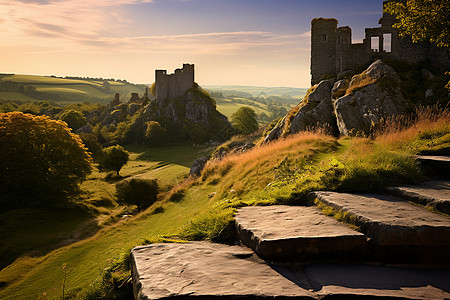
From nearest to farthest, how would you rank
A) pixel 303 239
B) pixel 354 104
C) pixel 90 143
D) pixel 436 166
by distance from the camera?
pixel 303 239 → pixel 436 166 → pixel 354 104 → pixel 90 143

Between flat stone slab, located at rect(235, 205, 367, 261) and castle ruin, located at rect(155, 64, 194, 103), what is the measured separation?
108 meters

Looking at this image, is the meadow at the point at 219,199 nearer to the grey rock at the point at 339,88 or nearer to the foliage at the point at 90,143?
the grey rock at the point at 339,88

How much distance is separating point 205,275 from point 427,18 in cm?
1328

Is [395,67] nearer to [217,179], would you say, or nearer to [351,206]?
[217,179]

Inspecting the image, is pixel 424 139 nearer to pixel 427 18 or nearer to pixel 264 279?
pixel 427 18

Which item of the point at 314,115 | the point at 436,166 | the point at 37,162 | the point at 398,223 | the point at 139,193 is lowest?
the point at 139,193

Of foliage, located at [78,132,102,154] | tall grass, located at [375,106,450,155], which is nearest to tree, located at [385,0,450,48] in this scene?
tall grass, located at [375,106,450,155]

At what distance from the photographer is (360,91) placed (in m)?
23.8

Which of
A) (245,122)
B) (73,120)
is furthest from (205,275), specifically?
(73,120)

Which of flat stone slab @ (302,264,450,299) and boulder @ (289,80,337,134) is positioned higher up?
boulder @ (289,80,337,134)

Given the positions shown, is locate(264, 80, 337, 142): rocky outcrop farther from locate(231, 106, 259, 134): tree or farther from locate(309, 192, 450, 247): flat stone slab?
locate(231, 106, 259, 134): tree

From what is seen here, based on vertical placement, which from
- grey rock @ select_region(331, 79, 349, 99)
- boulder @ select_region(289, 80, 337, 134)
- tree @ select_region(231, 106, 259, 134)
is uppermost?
grey rock @ select_region(331, 79, 349, 99)

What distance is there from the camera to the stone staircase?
3936 millimetres

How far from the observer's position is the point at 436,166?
839 centimetres
